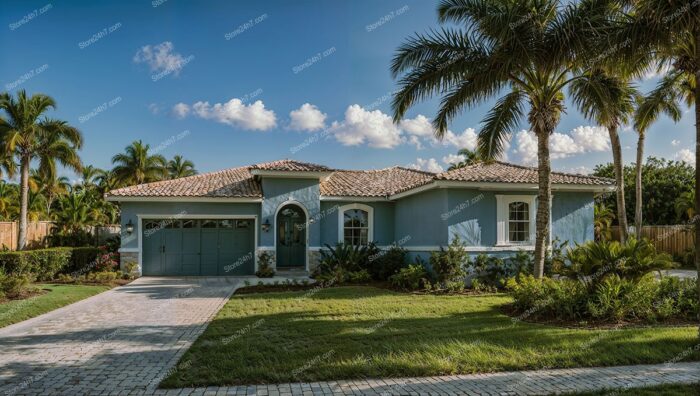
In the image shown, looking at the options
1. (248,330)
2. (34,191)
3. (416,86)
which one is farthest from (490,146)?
(34,191)

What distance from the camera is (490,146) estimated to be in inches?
489

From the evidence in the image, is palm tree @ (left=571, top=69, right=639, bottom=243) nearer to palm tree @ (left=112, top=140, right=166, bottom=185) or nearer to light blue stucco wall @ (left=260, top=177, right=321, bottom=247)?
light blue stucco wall @ (left=260, top=177, right=321, bottom=247)

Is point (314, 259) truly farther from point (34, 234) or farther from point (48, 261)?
point (34, 234)

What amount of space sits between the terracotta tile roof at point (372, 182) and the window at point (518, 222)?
3518 millimetres

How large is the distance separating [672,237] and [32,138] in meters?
32.8

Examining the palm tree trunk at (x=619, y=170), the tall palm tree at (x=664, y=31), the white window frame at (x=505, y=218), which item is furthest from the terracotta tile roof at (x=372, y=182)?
the tall palm tree at (x=664, y=31)

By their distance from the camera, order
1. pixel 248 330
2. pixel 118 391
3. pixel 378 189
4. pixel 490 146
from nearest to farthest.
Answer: pixel 118 391 < pixel 248 330 < pixel 490 146 < pixel 378 189

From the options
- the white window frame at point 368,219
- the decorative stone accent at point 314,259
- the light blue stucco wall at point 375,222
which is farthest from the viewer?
the white window frame at point 368,219

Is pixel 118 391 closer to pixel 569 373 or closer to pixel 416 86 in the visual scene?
pixel 569 373

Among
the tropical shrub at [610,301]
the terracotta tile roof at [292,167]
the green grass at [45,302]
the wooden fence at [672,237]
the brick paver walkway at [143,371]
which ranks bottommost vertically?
the green grass at [45,302]

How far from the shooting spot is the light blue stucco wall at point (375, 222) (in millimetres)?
19062

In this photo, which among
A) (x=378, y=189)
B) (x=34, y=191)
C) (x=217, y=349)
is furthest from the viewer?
(x=34, y=191)

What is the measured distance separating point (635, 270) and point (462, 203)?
6.42 m

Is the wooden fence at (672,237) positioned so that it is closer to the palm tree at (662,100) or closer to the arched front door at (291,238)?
the palm tree at (662,100)
